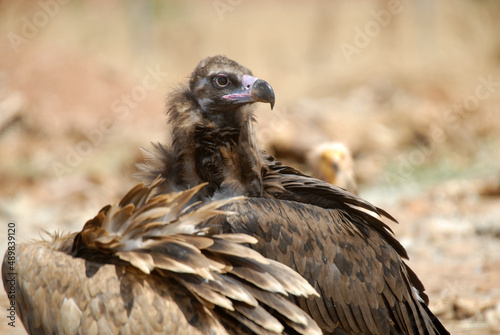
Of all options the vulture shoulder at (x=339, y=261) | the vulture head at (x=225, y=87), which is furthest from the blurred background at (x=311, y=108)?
the vulture shoulder at (x=339, y=261)

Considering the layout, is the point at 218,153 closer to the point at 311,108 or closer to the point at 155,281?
the point at 155,281

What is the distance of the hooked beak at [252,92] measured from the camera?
4070 mm

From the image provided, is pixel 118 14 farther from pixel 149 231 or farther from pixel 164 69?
pixel 149 231

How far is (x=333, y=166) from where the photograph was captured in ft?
23.2

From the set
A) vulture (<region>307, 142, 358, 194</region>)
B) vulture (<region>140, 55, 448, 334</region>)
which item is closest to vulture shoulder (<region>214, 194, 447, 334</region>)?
vulture (<region>140, 55, 448, 334</region>)

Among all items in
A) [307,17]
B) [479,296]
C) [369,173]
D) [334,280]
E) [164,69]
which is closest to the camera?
[334,280]

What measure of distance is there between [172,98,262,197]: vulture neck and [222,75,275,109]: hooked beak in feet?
0.39

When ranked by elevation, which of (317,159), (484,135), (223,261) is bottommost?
(223,261)

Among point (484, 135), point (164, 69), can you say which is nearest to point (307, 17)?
point (164, 69)

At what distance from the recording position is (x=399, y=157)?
47.2 feet

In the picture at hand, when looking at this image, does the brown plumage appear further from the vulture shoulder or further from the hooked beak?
the hooked beak

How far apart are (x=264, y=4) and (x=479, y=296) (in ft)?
117

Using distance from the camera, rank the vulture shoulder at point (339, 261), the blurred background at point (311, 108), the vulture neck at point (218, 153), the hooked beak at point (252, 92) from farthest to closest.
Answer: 1. the blurred background at point (311, 108)
2. the hooked beak at point (252, 92)
3. the vulture neck at point (218, 153)
4. the vulture shoulder at point (339, 261)

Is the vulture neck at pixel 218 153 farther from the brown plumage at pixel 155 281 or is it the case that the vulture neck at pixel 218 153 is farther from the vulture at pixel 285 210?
the brown plumage at pixel 155 281
